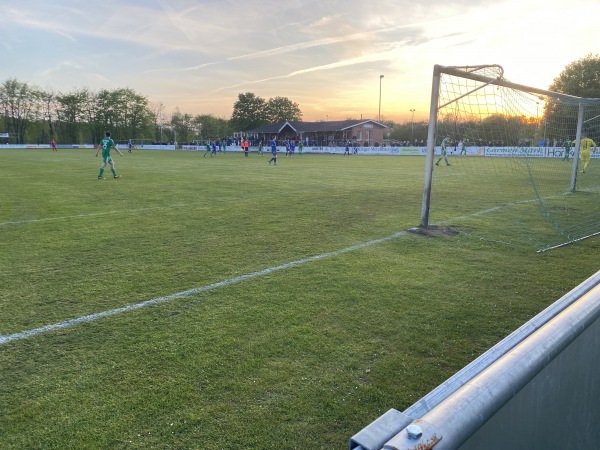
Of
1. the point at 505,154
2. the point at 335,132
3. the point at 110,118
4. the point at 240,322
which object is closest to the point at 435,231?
the point at 240,322

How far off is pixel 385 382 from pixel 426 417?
7.38 feet

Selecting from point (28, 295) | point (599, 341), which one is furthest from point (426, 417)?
point (28, 295)

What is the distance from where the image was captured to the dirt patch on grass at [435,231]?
756 centimetres

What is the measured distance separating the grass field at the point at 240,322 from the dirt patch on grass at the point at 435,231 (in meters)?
0.17

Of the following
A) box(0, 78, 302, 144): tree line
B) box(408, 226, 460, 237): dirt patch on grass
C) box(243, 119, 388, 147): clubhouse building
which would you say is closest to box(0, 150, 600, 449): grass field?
box(408, 226, 460, 237): dirt patch on grass

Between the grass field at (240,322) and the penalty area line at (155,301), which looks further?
the penalty area line at (155,301)

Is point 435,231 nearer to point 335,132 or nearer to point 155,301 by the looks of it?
point 155,301

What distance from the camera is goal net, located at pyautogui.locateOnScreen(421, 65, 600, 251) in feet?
25.7

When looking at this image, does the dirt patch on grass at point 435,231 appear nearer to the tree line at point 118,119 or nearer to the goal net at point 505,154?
the goal net at point 505,154

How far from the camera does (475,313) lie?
4270mm

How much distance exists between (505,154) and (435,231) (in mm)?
7161

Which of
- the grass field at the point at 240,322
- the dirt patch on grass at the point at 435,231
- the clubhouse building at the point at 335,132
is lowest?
the grass field at the point at 240,322

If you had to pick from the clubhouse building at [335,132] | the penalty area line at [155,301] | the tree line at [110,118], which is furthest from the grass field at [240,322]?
the tree line at [110,118]

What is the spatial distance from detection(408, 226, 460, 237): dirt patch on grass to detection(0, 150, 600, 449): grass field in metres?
0.17
